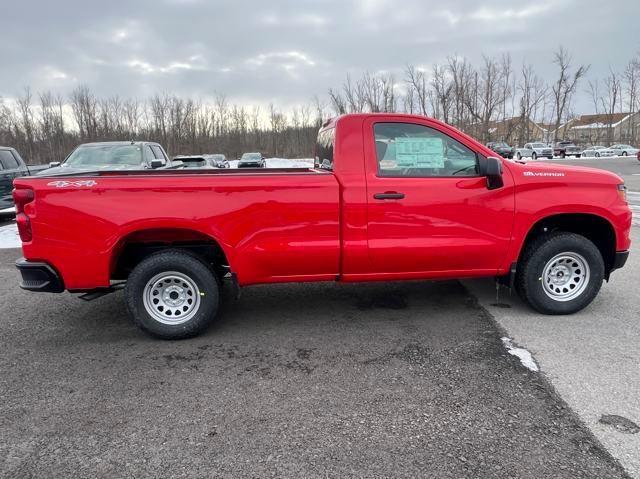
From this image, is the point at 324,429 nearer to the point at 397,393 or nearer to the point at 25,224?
the point at 397,393

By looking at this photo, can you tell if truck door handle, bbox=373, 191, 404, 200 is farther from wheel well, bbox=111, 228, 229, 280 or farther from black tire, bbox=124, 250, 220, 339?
black tire, bbox=124, 250, 220, 339

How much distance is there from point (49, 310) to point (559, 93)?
76540 millimetres

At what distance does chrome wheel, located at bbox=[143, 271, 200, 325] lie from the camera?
171 inches

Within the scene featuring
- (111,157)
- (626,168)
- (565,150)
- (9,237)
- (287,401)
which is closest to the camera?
(287,401)

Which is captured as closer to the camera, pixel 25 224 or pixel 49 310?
pixel 25 224

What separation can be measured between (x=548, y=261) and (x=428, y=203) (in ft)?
4.69

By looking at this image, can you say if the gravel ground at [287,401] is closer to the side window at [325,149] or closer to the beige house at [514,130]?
the side window at [325,149]

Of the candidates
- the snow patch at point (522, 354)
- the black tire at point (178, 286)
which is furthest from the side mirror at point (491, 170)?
the black tire at point (178, 286)

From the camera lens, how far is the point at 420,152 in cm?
457

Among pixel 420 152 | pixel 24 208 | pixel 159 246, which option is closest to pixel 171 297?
pixel 159 246

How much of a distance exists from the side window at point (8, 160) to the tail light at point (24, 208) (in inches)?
380

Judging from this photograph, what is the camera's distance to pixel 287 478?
8.18ft

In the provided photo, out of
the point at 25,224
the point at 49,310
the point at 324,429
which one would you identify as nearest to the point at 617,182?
the point at 324,429

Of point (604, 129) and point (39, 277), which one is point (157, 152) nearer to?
point (39, 277)
